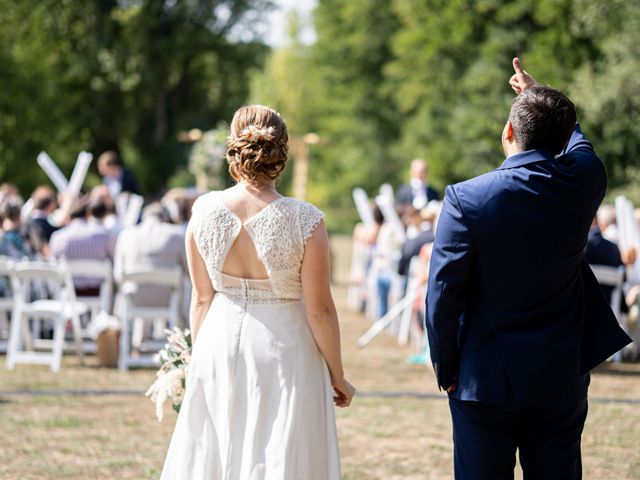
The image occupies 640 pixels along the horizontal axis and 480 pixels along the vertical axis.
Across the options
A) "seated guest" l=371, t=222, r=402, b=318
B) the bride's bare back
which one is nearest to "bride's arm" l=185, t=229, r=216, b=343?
the bride's bare back

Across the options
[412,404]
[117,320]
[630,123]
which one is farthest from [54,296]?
[630,123]

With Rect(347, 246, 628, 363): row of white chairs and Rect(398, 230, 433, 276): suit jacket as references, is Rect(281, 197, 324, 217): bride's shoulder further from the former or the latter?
Rect(398, 230, 433, 276): suit jacket

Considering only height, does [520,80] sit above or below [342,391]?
above

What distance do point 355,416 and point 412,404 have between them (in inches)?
29.1

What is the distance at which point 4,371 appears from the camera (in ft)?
33.6

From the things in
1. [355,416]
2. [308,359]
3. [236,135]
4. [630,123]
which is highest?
[630,123]

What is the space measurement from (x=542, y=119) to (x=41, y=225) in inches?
386

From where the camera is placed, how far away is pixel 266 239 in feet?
13.3

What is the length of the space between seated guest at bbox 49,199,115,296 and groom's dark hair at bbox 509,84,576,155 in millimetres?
8071

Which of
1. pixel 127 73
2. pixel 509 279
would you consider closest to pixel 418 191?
pixel 509 279

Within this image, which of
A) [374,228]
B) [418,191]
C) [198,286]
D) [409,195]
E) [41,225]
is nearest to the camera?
[198,286]

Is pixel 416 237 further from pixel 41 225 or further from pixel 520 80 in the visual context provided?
pixel 520 80

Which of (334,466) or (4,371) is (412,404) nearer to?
(4,371)

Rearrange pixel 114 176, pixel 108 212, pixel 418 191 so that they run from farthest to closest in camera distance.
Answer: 1. pixel 114 176
2. pixel 418 191
3. pixel 108 212
